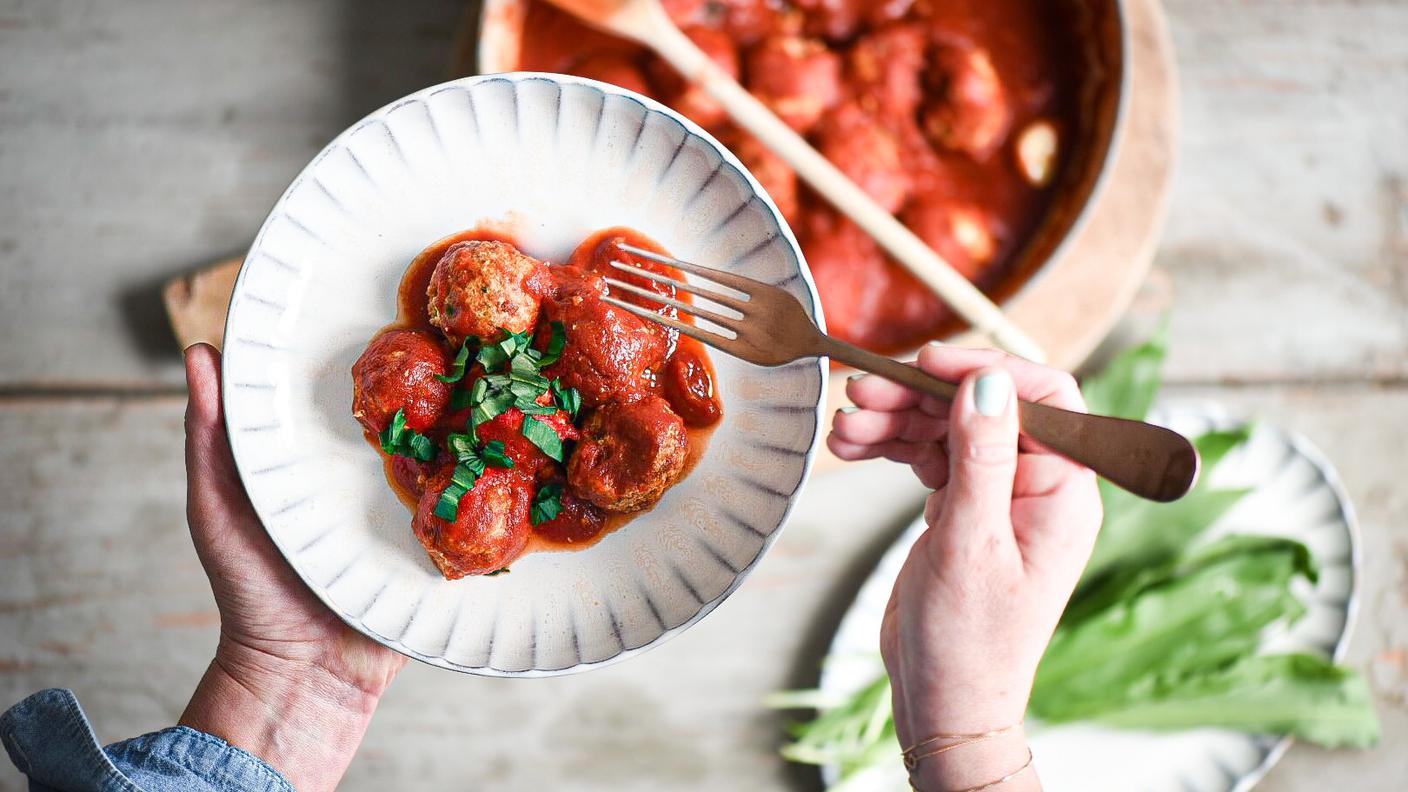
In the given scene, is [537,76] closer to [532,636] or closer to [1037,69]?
[532,636]

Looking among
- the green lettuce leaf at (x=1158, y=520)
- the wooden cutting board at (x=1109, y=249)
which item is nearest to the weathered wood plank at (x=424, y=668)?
the wooden cutting board at (x=1109, y=249)

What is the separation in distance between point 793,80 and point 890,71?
25 centimetres

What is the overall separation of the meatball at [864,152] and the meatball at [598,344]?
2.58 feet

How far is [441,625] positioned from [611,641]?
0.32 metres

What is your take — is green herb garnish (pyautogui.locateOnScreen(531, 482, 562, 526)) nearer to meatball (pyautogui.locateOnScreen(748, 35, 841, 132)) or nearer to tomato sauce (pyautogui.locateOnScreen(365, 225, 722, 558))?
tomato sauce (pyautogui.locateOnScreen(365, 225, 722, 558))

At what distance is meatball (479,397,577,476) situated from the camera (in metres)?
1.65

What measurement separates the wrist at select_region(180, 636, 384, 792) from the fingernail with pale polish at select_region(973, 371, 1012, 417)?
1.42m

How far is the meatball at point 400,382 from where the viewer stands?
1.66 metres

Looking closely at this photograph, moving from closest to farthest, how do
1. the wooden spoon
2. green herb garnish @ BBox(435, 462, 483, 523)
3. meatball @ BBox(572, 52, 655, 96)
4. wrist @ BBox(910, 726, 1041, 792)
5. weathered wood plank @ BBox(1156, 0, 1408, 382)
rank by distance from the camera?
green herb garnish @ BBox(435, 462, 483, 523), wrist @ BBox(910, 726, 1041, 792), the wooden spoon, meatball @ BBox(572, 52, 655, 96), weathered wood plank @ BBox(1156, 0, 1408, 382)

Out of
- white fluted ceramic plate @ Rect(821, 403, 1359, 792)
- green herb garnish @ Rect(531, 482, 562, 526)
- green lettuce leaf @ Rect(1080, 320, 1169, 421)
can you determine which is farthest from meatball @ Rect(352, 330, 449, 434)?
green lettuce leaf @ Rect(1080, 320, 1169, 421)

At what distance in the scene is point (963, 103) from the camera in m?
Answer: 2.27

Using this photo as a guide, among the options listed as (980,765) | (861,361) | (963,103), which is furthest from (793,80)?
(980,765)

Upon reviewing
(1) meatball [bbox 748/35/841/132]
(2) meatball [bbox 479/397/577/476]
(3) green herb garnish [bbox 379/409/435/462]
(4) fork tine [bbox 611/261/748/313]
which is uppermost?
(1) meatball [bbox 748/35/841/132]

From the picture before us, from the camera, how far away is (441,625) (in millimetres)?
1807
